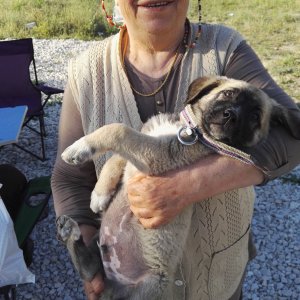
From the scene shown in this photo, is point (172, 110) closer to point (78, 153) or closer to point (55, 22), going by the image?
point (78, 153)

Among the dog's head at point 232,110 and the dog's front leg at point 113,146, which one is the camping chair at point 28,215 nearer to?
the dog's front leg at point 113,146

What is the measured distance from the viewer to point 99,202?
2061 millimetres

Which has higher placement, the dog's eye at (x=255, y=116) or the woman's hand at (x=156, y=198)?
the dog's eye at (x=255, y=116)

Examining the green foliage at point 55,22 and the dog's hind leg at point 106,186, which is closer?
the dog's hind leg at point 106,186

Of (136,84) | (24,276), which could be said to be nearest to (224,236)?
(136,84)

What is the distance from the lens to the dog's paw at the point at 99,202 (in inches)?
81.0

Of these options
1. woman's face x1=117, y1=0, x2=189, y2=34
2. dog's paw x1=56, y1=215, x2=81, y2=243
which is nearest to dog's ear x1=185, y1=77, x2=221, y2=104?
woman's face x1=117, y1=0, x2=189, y2=34

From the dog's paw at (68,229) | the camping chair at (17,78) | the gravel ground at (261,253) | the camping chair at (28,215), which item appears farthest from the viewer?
the camping chair at (17,78)

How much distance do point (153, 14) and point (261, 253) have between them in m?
3.22

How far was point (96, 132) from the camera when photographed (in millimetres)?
1921

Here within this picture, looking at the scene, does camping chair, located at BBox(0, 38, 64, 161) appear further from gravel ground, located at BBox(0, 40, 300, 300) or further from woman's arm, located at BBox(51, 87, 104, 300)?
woman's arm, located at BBox(51, 87, 104, 300)

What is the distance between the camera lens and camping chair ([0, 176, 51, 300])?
11.3 feet

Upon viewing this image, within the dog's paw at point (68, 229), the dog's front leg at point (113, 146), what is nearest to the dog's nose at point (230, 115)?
the dog's front leg at point (113, 146)

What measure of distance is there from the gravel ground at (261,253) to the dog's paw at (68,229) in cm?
211
